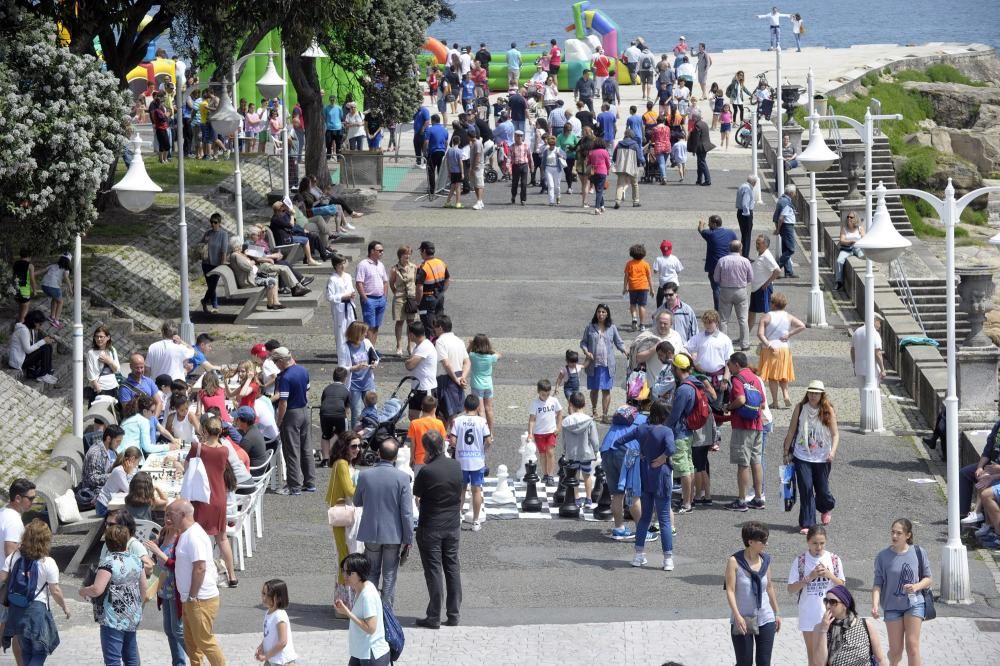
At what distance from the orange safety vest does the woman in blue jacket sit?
7.68 meters

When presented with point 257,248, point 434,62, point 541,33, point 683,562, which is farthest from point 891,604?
point 541,33

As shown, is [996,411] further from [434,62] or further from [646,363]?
[434,62]

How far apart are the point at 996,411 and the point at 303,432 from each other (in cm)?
869

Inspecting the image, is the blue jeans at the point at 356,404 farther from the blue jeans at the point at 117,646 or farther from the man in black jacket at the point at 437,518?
the blue jeans at the point at 117,646

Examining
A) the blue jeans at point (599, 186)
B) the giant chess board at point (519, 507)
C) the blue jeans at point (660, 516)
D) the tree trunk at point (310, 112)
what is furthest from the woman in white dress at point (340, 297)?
the tree trunk at point (310, 112)

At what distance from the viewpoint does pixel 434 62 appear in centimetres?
5303

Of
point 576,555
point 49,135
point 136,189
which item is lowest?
point 576,555

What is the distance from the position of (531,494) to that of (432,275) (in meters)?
5.97

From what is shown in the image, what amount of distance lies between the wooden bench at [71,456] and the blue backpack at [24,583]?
185 inches

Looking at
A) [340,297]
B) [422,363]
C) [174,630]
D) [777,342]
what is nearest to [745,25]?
[340,297]

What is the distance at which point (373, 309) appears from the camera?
2247 cm

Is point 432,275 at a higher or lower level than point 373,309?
higher

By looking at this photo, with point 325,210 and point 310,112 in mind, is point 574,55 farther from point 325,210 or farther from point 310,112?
point 325,210

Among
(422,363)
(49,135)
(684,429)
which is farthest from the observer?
(49,135)
